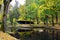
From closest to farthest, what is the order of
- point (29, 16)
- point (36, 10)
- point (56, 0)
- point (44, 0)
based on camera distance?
1. point (56, 0)
2. point (44, 0)
3. point (36, 10)
4. point (29, 16)

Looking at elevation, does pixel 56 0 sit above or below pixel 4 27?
above

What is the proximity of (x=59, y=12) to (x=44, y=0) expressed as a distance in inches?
190

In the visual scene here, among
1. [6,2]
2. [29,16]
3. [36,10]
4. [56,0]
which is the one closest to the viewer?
[6,2]

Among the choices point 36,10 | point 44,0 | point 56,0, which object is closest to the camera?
point 56,0

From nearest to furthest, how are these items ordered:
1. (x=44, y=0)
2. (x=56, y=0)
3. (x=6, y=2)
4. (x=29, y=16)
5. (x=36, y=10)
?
(x=6, y=2) < (x=56, y=0) < (x=44, y=0) < (x=36, y=10) < (x=29, y=16)

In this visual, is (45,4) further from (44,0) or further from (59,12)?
(59,12)

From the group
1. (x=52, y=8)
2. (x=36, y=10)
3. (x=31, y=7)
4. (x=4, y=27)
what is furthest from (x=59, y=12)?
(x=4, y=27)

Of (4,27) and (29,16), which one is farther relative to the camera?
(29,16)

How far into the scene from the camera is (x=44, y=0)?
1866 inches

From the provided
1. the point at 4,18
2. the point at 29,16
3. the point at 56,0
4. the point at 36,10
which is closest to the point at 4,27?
the point at 4,18

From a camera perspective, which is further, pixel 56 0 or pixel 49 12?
pixel 49 12

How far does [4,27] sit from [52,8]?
86.3 feet

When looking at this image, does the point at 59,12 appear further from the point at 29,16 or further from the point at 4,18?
the point at 4,18

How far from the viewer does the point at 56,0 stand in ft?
144
